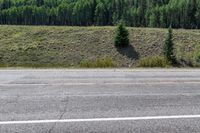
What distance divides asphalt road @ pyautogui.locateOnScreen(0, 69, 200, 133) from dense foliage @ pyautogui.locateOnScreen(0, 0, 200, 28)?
89858mm

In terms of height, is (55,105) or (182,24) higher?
(55,105)

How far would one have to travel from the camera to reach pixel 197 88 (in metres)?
11.5

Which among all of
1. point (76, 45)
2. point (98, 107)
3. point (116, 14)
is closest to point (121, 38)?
point (76, 45)

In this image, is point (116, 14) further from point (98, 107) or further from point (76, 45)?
point (98, 107)

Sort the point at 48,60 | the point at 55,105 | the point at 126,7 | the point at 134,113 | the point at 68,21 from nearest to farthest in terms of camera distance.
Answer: the point at 134,113
the point at 55,105
the point at 48,60
the point at 126,7
the point at 68,21

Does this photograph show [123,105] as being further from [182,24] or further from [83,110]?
[182,24]

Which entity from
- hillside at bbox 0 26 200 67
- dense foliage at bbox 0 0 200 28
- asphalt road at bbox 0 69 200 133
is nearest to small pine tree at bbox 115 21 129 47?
hillside at bbox 0 26 200 67

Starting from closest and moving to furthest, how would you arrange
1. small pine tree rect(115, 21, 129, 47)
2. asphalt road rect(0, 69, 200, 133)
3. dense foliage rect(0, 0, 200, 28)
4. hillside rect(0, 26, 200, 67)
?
asphalt road rect(0, 69, 200, 133) < hillside rect(0, 26, 200, 67) < small pine tree rect(115, 21, 129, 47) < dense foliage rect(0, 0, 200, 28)

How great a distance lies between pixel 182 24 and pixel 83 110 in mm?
99777

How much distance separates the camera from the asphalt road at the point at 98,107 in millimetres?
6926

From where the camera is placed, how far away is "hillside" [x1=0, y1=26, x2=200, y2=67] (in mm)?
40594

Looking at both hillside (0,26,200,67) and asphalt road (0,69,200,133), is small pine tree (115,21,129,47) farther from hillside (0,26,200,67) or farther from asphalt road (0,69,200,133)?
asphalt road (0,69,200,133)

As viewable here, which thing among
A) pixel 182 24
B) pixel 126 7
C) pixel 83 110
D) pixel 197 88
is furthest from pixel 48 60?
pixel 126 7

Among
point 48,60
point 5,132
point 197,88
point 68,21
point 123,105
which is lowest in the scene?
point 68,21
